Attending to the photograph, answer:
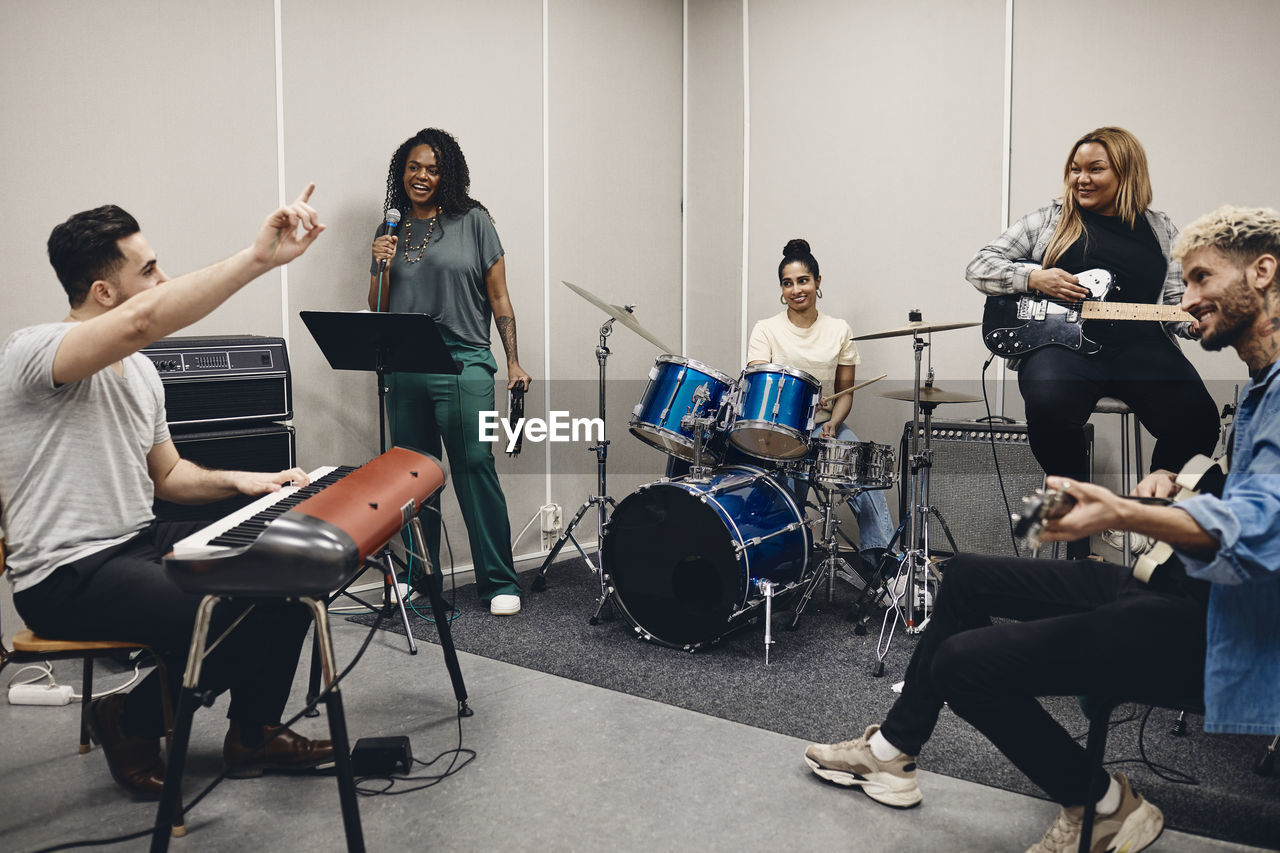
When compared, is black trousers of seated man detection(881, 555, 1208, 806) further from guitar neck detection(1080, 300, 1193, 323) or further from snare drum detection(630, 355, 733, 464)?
snare drum detection(630, 355, 733, 464)

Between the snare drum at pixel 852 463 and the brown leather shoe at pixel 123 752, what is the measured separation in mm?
2367

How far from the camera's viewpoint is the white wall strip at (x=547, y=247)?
472 cm

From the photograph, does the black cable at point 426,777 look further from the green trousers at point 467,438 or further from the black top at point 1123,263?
the black top at point 1123,263

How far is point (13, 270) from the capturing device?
3150 mm

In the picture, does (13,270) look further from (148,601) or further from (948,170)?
(948,170)

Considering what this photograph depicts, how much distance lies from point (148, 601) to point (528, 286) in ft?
9.64

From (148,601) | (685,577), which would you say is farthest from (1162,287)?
(148,601)

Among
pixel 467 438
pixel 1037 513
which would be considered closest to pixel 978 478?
pixel 467 438

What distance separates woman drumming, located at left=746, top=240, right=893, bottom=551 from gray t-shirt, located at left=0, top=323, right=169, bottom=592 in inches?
114

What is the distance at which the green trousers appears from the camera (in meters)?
3.93

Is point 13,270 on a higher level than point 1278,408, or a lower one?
higher

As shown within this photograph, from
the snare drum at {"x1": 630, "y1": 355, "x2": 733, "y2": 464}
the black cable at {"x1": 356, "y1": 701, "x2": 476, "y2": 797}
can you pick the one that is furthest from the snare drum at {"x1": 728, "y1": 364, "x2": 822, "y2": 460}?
the black cable at {"x1": 356, "y1": 701, "x2": 476, "y2": 797}

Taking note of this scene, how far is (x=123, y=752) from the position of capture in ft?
7.56

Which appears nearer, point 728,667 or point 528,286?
point 728,667
